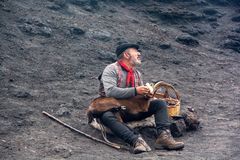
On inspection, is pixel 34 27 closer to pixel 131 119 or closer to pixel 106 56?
pixel 106 56

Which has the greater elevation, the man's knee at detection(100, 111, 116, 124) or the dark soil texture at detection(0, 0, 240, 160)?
the man's knee at detection(100, 111, 116, 124)

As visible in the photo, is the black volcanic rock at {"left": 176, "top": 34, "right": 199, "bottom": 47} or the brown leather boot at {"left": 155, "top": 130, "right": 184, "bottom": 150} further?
the black volcanic rock at {"left": 176, "top": 34, "right": 199, "bottom": 47}

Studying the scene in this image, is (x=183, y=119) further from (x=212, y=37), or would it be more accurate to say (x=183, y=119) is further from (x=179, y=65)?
(x=212, y=37)

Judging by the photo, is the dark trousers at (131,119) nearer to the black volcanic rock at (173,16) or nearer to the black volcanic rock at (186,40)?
the black volcanic rock at (186,40)

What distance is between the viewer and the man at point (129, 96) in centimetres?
572

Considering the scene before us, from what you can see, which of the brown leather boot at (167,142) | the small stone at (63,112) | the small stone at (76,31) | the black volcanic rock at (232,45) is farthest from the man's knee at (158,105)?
the black volcanic rock at (232,45)

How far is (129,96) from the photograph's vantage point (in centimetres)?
592

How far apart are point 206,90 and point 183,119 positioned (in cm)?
347

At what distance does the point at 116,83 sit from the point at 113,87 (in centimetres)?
17

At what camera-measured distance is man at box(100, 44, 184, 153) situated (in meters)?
5.72

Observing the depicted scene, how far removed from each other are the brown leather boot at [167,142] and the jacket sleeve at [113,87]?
0.75 meters

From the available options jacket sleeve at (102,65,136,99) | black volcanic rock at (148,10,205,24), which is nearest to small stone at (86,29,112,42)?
black volcanic rock at (148,10,205,24)

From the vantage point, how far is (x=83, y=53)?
Result: 11.3 m

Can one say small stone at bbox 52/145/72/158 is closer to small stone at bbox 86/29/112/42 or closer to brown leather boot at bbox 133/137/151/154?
brown leather boot at bbox 133/137/151/154
